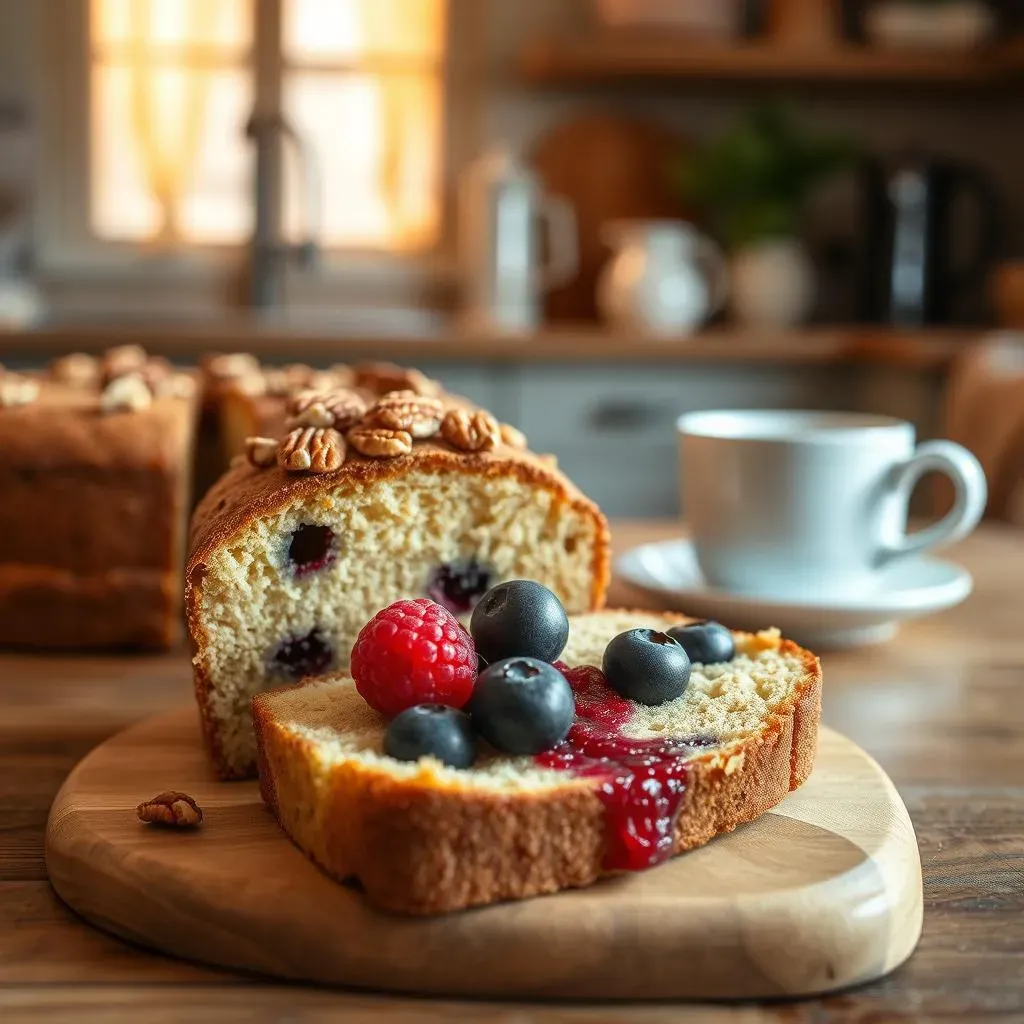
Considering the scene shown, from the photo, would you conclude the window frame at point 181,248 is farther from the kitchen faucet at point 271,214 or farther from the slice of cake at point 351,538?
the slice of cake at point 351,538

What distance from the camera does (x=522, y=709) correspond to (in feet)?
2.78

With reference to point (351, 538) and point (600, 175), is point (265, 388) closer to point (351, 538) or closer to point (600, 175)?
point (351, 538)

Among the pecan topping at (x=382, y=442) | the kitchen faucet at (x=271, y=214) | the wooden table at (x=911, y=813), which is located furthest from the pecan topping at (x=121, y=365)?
the kitchen faucet at (x=271, y=214)

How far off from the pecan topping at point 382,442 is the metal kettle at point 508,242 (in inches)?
106

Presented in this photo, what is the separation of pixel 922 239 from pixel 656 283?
36.2 inches

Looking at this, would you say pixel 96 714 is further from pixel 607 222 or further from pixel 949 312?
pixel 949 312

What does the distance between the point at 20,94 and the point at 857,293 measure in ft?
8.94

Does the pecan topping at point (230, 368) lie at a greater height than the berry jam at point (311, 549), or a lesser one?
greater

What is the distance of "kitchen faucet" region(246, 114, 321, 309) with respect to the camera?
12.8 feet

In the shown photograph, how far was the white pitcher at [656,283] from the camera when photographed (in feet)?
12.6

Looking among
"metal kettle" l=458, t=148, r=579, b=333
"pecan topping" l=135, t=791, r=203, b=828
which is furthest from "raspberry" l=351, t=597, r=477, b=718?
"metal kettle" l=458, t=148, r=579, b=333

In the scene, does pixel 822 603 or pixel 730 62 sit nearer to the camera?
pixel 822 603

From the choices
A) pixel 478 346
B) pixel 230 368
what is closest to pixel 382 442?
pixel 230 368

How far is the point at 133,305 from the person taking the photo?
4.22m
